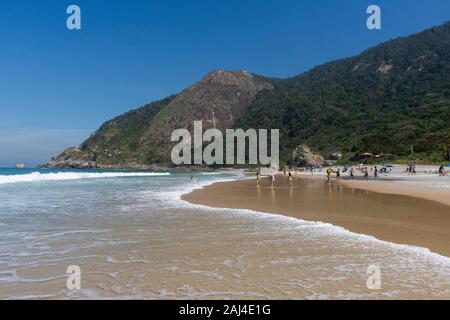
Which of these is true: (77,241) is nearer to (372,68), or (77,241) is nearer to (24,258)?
(24,258)

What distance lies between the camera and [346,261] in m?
6.95

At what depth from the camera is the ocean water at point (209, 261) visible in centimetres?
538

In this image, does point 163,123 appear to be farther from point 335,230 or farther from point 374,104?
point 335,230

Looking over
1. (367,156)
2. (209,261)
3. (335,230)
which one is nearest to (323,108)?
(367,156)

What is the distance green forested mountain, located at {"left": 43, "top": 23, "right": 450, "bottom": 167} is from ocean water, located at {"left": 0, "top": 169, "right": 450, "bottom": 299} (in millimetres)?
76555

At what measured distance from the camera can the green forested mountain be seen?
100 metres

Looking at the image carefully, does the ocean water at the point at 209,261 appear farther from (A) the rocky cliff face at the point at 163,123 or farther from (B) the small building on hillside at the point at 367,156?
(A) the rocky cliff face at the point at 163,123

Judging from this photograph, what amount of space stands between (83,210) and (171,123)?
495ft

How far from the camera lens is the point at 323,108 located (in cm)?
13750

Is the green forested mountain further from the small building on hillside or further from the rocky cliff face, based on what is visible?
the small building on hillside

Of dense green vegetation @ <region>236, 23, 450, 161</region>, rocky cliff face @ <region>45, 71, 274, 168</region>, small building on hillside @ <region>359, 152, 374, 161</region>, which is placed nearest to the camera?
small building on hillside @ <region>359, 152, 374, 161</region>

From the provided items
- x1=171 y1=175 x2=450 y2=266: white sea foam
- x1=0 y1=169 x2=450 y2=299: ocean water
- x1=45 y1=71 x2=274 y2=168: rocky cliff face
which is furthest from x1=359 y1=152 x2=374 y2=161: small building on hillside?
x1=45 y1=71 x2=274 y2=168: rocky cliff face

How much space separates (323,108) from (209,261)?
136928 mm
